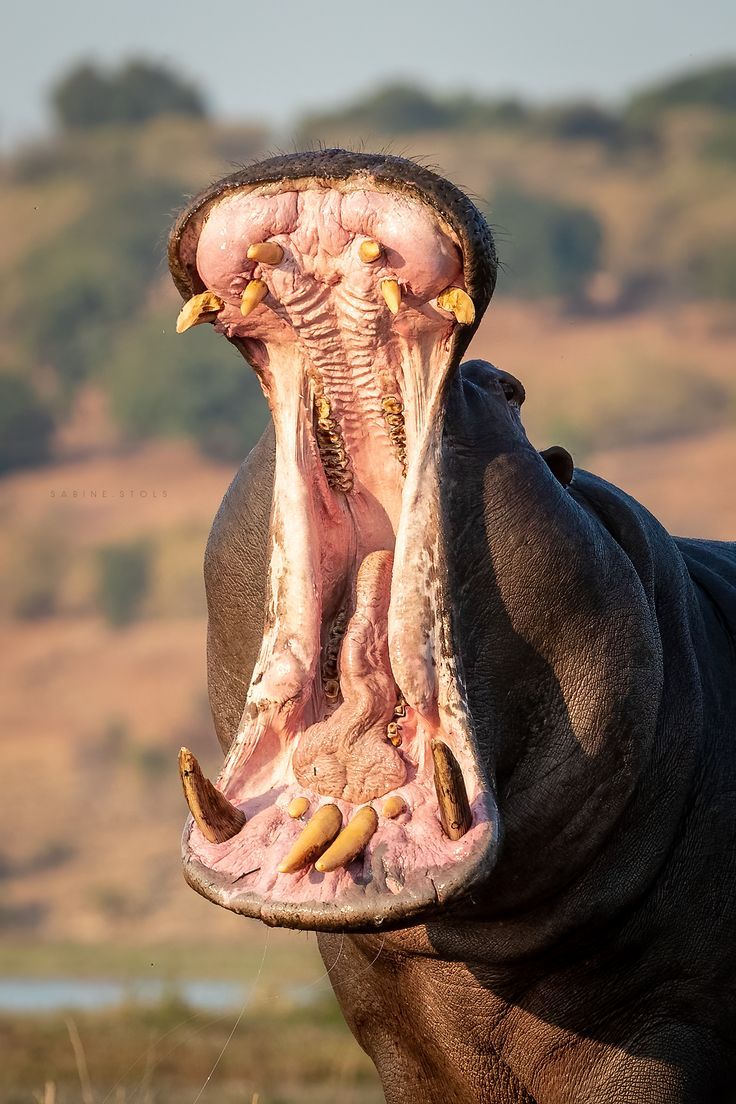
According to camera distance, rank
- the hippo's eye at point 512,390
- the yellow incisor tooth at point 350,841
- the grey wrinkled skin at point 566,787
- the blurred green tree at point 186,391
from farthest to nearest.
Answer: the blurred green tree at point 186,391 < the hippo's eye at point 512,390 < the grey wrinkled skin at point 566,787 < the yellow incisor tooth at point 350,841

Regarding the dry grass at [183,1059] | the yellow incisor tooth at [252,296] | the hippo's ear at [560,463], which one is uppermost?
the yellow incisor tooth at [252,296]

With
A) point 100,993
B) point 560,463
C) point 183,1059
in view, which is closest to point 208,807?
point 560,463

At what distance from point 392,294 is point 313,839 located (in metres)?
1.01

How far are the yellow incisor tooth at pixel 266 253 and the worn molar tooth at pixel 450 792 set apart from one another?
0.94 metres

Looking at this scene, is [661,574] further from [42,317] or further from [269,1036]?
Answer: [42,317]

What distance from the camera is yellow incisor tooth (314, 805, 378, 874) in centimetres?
315

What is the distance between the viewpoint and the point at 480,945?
3850 mm

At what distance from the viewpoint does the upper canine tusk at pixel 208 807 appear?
324 centimetres

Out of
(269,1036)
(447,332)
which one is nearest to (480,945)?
(447,332)

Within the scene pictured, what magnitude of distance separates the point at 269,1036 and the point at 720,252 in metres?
40.3

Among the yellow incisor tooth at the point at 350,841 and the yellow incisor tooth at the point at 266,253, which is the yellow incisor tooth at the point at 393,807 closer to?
the yellow incisor tooth at the point at 350,841

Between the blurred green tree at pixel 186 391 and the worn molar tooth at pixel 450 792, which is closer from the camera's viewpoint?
the worn molar tooth at pixel 450 792

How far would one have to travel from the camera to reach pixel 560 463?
3938 mm

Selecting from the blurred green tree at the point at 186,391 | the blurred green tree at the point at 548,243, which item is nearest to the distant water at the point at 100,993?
the blurred green tree at the point at 186,391
